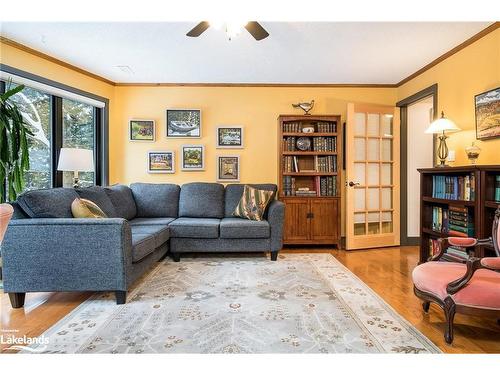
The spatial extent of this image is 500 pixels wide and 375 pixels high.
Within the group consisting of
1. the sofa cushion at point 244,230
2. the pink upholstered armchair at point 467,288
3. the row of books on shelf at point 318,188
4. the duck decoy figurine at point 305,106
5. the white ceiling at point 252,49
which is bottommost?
the pink upholstered armchair at point 467,288

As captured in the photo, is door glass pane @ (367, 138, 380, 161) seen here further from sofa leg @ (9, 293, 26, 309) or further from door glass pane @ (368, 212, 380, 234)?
sofa leg @ (9, 293, 26, 309)

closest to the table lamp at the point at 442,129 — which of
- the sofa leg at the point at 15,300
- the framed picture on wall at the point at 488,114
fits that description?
the framed picture on wall at the point at 488,114

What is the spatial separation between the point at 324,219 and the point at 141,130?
121 inches

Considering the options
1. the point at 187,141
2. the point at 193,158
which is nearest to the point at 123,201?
the point at 193,158

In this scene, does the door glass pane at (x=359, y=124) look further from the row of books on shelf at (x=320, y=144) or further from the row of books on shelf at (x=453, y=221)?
the row of books on shelf at (x=453, y=221)

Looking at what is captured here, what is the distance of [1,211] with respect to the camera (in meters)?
1.66

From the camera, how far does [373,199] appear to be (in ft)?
13.7

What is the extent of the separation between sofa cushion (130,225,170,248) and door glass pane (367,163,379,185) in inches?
117

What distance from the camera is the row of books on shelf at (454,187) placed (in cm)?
253

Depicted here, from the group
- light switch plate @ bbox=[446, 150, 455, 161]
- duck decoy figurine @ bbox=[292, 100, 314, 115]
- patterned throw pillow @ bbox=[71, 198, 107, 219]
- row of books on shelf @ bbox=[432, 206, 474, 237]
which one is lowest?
row of books on shelf @ bbox=[432, 206, 474, 237]

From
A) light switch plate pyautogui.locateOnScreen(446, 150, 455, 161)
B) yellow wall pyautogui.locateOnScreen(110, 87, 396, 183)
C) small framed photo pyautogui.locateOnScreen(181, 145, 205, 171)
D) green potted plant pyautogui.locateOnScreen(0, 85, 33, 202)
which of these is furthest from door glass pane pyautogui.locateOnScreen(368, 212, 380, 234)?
green potted plant pyautogui.locateOnScreen(0, 85, 33, 202)

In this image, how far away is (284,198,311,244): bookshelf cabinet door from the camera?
3994mm
